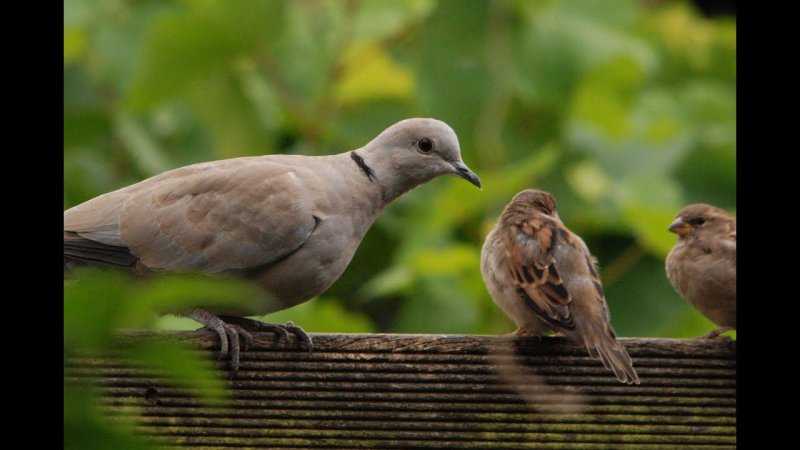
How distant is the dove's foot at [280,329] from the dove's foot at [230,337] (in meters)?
0.08

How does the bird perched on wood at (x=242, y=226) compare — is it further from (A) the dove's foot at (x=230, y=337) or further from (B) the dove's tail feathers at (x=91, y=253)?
(A) the dove's foot at (x=230, y=337)

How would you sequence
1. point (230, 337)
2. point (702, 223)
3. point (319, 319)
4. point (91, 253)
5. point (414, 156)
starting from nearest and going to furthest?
point (230, 337) < point (91, 253) < point (414, 156) < point (702, 223) < point (319, 319)

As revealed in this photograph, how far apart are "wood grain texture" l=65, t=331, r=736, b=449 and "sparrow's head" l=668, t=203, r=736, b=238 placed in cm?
125

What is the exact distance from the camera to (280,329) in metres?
2.69

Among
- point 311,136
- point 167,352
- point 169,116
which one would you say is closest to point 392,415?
point 167,352

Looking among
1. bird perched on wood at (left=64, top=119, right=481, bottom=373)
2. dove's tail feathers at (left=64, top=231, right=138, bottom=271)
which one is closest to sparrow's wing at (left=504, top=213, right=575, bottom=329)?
bird perched on wood at (left=64, top=119, right=481, bottom=373)

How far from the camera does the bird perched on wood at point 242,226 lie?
310 cm

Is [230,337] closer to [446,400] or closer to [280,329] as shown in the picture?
[280,329]

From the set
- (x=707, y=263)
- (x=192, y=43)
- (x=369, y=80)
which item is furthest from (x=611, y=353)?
(x=369, y=80)

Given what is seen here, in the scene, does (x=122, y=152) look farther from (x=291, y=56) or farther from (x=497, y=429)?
(x=497, y=429)

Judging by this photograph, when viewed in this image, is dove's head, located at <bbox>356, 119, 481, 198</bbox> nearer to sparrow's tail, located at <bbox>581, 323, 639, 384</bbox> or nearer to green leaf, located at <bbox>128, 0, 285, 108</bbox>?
sparrow's tail, located at <bbox>581, 323, 639, 384</bbox>

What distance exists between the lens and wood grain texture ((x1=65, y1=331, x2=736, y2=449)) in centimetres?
244

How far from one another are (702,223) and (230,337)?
6.29 feet

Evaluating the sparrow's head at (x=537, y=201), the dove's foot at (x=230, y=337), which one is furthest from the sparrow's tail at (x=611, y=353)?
the sparrow's head at (x=537, y=201)
